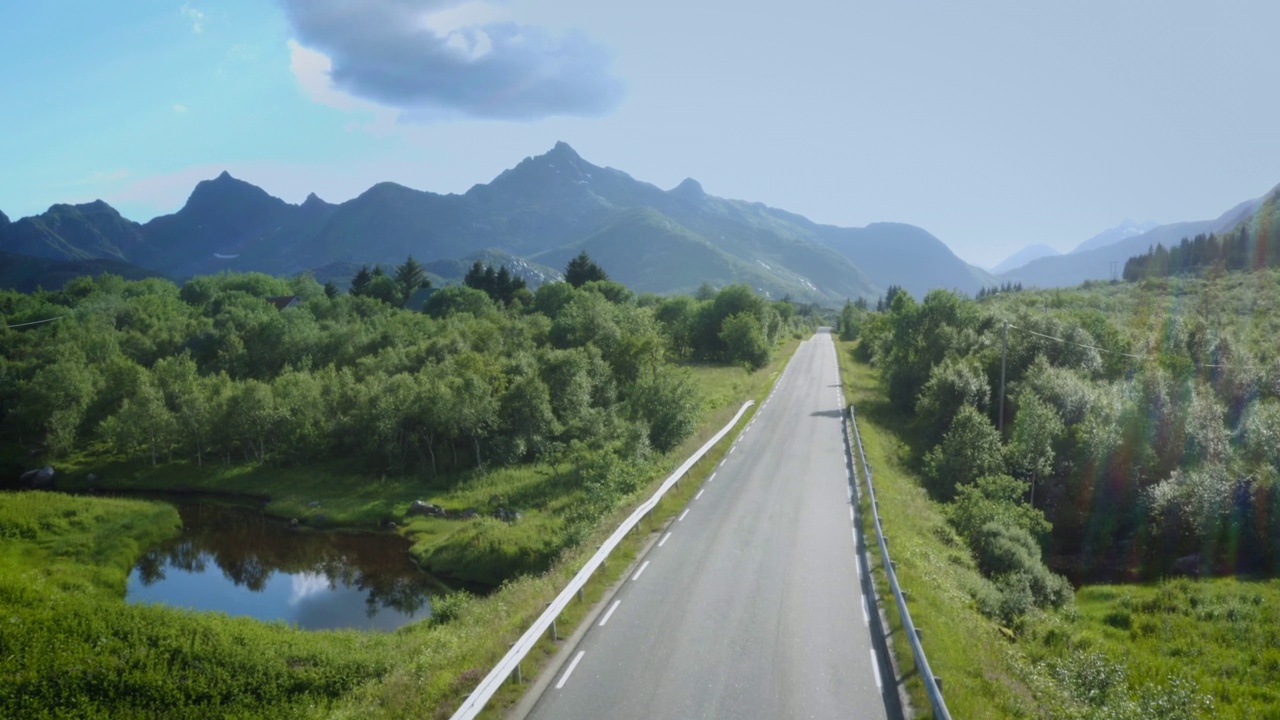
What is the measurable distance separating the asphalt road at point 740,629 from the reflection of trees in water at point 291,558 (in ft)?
56.2

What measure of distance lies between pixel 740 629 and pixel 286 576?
32.4 metres

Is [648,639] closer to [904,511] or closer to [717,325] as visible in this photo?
[904,511]

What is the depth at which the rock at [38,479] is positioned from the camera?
57.8 m

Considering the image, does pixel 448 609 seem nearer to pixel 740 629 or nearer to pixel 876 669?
pixel 740 629

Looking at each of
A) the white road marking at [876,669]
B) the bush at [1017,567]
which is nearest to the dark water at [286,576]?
the white road marking at [876,669]

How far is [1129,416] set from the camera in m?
42.2

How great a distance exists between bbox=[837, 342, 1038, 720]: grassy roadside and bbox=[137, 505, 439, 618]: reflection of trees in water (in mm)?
22486

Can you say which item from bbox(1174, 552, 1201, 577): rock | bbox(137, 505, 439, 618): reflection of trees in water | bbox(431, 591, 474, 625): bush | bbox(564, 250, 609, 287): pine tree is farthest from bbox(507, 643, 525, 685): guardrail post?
bbox(564, 250, 609, 287): pine tree

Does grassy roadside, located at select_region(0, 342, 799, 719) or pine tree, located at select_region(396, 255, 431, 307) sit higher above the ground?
pine tree, located at select_region(396, 255, 431, 307)

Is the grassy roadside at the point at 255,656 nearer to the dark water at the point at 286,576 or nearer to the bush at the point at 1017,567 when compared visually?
the dark water at the point at 286,576

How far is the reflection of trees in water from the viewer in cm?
3556

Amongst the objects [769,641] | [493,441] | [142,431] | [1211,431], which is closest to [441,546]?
[493,441]

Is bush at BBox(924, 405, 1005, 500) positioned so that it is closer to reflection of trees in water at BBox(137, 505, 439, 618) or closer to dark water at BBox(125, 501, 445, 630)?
dark water at BBox(125, 501, 445, 630)

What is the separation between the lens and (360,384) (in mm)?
63031
